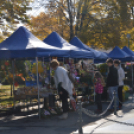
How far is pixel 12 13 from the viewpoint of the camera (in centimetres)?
1566

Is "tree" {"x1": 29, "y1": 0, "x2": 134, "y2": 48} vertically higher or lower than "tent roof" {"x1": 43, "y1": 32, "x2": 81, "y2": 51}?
higher

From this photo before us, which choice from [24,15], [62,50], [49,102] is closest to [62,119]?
[49,102]

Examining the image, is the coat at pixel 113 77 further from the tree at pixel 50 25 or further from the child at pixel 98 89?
the tree at pixel 50 25

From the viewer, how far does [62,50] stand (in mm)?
9391

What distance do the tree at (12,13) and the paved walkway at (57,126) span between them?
7.65 m

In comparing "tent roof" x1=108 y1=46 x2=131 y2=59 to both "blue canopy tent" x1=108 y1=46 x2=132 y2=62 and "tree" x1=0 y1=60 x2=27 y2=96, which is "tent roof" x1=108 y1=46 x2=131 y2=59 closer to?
"blue canopy tent" x1=108 y1=46 x2=132 y2=62

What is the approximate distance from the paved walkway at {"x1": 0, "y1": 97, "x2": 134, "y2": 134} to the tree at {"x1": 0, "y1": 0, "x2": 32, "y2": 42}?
7.65 meters

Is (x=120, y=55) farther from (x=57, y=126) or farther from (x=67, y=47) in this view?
(x=57, y=126)

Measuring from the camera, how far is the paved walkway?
7184 mm

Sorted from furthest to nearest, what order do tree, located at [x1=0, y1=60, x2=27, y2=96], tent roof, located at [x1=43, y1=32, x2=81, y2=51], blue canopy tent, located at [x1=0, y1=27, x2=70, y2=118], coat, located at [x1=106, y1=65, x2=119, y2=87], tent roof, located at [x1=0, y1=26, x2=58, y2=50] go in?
tree, located at [x1=0, y1=60, x2=27, y2=96] < coat, located at [x1=106, y1=65, x2=119, y2=87] < tent roof, located at [x1=43, y1=32, x2=81, y2=51] < tent roof, located at [x1=0, y1=26, x2=58, y2=50] < blue canopy tent, located at [x1=0, y1=27, x2=70, y2=118]

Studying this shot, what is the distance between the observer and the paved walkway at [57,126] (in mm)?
7184

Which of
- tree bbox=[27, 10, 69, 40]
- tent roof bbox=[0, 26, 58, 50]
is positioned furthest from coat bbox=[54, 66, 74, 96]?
tree bbox=[27, 10, 69, 40]

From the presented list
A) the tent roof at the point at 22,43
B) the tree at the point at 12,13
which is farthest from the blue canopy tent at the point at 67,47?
the tree at the point at 12,13

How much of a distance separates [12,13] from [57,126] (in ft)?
31.0
